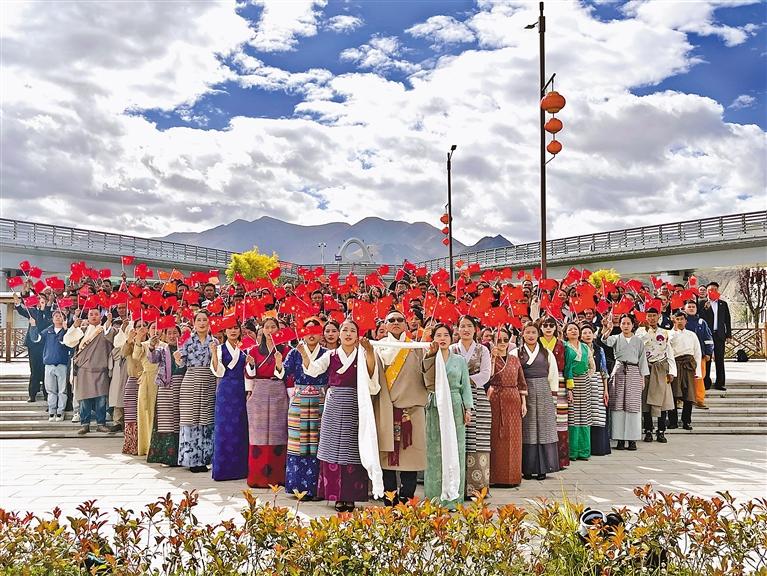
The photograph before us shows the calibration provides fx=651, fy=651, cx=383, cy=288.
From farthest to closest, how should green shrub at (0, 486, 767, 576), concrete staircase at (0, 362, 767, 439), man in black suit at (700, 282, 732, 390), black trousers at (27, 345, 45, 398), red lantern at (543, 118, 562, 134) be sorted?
man in black suit at (700, 282, 732, 390) → red lantern at (543, 118, 562, 134) → black trousers at (27, 345, 45, 398) → concrete staircase at (0, 362, 767, 439) → green shrub at (0, 486, 767, 576)

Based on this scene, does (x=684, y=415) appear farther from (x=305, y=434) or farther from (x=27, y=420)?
(x=27, y=420)

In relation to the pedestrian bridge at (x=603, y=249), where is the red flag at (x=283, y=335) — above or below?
below

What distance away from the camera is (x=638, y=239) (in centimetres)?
3494

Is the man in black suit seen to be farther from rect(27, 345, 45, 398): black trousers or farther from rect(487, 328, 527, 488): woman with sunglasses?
rect(27, 345, 45, 398): black trousers

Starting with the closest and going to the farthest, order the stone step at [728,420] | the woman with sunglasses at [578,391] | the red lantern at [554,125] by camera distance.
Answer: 1. the woman with sunglasses at [578,391]
2. the stone step at [728,420]
3. the red lantern at [554,125]

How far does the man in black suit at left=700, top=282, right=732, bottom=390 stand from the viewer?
12.8 metres

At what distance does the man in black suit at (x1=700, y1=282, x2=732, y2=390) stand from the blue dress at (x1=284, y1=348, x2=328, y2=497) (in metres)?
9.08

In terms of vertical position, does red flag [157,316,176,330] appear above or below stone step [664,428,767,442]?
above

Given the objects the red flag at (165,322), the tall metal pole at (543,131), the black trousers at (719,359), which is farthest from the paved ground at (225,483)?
the tall metal pole at (543,131)

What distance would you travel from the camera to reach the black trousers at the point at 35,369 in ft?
37.4

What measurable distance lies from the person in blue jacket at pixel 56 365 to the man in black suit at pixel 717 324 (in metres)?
11.6

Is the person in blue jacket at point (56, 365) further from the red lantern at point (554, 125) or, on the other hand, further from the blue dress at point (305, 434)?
the red lantern at point (554, 125)

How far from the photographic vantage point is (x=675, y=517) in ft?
13.2

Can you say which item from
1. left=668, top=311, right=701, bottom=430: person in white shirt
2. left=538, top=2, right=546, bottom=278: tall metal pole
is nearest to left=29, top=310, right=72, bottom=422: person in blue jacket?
left=538, top=2, right=546, bottom=278: tall metal pole
